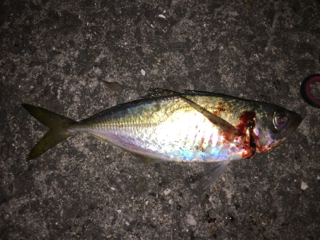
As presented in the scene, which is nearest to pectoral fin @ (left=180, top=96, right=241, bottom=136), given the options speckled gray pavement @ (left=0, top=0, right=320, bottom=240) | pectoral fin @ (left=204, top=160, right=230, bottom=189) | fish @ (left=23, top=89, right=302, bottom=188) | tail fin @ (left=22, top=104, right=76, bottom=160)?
fish @ (left=23, top=89, right=302, bottom=188)

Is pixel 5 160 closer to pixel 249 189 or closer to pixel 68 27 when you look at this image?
pixel 68 27

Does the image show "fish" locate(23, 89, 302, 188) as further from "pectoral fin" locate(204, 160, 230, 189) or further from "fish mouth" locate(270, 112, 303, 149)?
"pectoral fin" locate(204, 160, 230, 189)

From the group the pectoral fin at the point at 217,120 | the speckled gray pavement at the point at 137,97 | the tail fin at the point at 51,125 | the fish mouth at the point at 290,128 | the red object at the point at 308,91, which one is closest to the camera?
the pectoral fin at the point at 217,120

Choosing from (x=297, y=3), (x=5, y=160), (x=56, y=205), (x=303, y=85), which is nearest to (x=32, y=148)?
(x=5, y=160)

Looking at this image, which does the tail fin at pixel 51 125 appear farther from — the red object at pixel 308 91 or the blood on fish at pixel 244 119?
the red object at pixel 308 91

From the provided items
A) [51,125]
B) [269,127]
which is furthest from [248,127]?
[51,125]

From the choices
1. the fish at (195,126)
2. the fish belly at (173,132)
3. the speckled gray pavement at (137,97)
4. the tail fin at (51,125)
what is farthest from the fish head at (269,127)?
the tail fin at (51,125)
